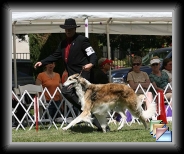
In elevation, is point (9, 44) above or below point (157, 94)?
above

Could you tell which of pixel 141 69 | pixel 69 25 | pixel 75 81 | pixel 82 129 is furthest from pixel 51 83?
pixel 141 69

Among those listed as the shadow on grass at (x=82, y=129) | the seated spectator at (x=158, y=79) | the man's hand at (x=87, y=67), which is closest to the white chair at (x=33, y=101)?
the shadow on grass at (x=82, y=129)

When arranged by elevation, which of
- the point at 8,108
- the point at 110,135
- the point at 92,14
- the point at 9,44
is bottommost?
the point at 110,135

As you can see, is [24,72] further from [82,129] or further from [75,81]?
[75,81]

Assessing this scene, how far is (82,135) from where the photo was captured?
319 inches

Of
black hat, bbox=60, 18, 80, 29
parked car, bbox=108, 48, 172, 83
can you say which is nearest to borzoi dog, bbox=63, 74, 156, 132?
black hat, bbox=60, 18, 80, 29

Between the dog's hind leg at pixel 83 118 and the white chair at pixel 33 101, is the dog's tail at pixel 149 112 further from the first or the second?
the white chair at pixel 33 101

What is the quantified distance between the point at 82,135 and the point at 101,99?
0.73 meters

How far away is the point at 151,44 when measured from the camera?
84.2ft

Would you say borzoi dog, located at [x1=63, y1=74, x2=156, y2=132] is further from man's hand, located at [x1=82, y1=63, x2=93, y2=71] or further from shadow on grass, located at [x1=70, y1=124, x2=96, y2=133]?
shadow on grass, located at [x1=70, y1=124, x2=96, y2=133]

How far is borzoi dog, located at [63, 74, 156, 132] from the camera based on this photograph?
27.3 feet
